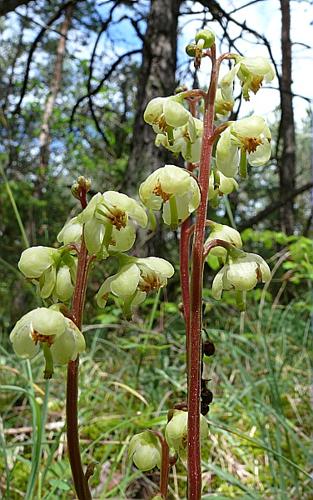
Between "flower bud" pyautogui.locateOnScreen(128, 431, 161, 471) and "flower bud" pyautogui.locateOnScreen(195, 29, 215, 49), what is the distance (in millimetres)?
439

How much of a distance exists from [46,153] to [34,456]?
5672 millimetres

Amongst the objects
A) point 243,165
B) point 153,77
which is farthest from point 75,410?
point 153,77

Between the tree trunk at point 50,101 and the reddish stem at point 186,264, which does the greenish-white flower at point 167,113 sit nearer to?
the reddish stem at point 186,264

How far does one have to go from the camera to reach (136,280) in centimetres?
61

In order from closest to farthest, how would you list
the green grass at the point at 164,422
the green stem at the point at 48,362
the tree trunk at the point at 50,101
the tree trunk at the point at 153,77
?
the green stem at the point at 48,362 → the green grass at the point at 164,422 → the tree trunk at the point at 153,77 → the tree trunk at the point at 50,101

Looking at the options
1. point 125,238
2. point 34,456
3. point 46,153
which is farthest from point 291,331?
point 46,153

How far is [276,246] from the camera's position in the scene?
15.8 ft

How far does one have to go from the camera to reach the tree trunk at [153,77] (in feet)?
7.04

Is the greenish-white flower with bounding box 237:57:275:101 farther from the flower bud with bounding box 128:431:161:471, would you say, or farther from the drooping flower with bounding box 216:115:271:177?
the flower bud with bounding box 128:431:161:471

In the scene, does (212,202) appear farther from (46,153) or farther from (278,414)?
(46,153)

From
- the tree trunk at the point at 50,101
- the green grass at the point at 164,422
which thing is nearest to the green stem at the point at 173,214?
the green grass at the point at 164,422

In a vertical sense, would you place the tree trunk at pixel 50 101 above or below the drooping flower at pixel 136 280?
above

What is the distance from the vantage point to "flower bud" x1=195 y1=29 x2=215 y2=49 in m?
0.63

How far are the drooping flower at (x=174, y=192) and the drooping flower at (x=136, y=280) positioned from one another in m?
0.05
